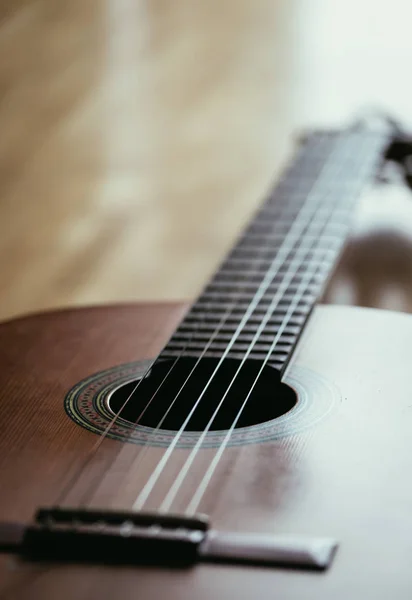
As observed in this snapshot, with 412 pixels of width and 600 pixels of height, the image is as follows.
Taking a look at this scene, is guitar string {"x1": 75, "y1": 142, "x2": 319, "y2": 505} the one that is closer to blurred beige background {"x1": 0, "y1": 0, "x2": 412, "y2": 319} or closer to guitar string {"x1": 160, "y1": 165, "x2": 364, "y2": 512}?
guitar string {"x1": 160, "y1": 165, "x2": 364, "y2": 512}

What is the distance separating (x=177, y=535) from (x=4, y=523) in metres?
0.12

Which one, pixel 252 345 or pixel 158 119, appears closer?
pixel 252 345

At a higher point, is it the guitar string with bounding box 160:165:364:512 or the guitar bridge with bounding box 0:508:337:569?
the guitar string with bounding box 160:165:364:512

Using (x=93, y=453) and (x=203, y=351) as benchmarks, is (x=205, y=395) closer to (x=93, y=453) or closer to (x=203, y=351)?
(x=203, y=351)

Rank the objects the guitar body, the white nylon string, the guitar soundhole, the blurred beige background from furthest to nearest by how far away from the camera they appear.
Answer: the blurred beige background < the guitar soundhole < the white nylon string < the guitar body

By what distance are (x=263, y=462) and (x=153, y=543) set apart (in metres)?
0.14

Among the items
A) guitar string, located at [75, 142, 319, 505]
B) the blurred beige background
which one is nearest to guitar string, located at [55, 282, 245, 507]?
guitar string, located at [75, 142, 319, 505]

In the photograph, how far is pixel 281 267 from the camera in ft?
3.77

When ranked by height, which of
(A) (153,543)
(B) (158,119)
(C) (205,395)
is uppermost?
(B) (158,119)

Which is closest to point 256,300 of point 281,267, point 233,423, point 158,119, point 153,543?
point 281,267

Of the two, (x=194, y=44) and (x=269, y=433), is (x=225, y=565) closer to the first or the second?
(x=269, y=433)

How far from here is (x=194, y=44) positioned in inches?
129

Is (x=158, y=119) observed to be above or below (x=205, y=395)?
above

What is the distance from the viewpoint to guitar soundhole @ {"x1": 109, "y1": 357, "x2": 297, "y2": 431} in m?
0.90
